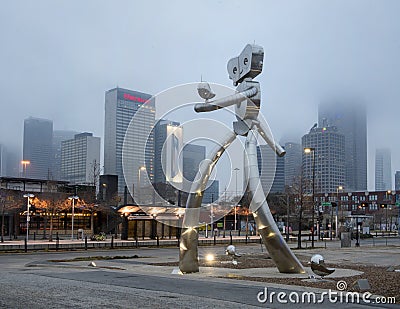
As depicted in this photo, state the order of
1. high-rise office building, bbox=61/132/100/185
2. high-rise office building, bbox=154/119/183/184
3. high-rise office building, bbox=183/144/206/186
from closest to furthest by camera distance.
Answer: high-rise office building, bbox=154/119/183/184 → high-rise office building, bbox=183/144/206/186 → high-rise office building, bbox=61/132/100/185

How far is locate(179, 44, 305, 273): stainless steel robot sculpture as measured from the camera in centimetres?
2009

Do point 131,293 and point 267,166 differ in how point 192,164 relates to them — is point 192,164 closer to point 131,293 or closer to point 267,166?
point 267,166

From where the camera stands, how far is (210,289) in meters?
15.2

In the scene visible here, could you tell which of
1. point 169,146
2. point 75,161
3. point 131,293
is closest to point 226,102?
point 169,146

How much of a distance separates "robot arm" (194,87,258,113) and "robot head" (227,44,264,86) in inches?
27.6

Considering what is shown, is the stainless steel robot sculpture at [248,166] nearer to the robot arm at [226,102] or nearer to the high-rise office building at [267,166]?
the robot arm at [226,102]

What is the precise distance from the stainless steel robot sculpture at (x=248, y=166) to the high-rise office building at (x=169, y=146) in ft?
8.19

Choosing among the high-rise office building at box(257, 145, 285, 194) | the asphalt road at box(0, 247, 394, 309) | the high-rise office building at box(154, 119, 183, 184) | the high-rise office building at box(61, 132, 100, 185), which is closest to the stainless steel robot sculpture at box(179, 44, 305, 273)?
the high-rise office building at box(257, 145, 285, 194)

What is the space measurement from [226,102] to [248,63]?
1801 millimetres

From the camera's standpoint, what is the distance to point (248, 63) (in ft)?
69.4

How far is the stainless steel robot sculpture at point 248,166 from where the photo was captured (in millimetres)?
20094

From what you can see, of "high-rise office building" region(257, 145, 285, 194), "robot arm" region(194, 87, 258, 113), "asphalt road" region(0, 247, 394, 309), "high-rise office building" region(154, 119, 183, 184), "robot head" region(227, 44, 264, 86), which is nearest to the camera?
"asphalt road" region(0, 247, 394, 309)

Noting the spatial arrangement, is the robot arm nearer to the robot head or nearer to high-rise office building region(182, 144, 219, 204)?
the robot head

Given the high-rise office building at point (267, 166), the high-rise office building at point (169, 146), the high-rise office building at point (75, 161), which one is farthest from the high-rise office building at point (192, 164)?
the high-rise office building at point (75, 161)
